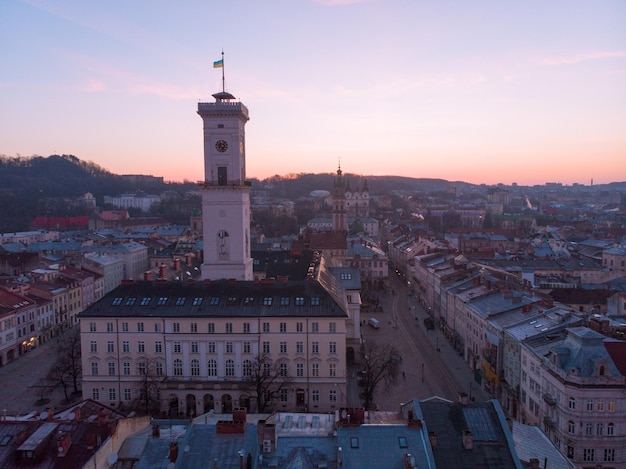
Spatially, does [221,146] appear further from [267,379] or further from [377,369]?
[377,369]

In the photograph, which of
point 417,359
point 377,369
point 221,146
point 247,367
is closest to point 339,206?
point 417,359

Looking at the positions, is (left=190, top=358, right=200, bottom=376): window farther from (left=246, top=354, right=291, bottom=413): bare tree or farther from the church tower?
the church tower

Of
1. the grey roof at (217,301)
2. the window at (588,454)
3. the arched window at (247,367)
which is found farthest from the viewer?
the grey roof at (217,301)

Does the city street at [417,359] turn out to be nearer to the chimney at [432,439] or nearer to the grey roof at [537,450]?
the grey roof at [537,450]

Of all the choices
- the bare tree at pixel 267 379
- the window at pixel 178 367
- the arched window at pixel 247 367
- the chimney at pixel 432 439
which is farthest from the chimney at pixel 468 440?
the window at pixel 178 367

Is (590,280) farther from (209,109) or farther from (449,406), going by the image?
(449,406)

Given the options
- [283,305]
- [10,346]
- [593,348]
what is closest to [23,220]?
[10,346]
